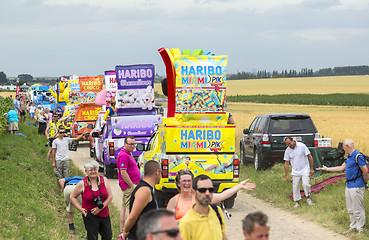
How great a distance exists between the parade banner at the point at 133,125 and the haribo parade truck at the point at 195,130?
399cm

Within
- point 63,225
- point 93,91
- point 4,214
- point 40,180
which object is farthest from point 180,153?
point 93,91

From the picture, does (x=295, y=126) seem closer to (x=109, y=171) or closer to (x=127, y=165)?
(x=109, y=171)

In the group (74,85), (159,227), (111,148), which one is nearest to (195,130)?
(111,148)

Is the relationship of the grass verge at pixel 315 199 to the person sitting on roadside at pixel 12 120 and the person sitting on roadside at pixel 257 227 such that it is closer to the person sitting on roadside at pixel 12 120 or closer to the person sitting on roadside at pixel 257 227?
the person sitting on roadside at pixel 257 227

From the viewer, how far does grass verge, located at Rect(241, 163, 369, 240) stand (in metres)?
12.4

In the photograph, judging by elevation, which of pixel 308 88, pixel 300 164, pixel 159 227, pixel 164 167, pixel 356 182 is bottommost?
pixel 308 88

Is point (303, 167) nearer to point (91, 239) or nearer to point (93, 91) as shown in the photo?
point (91, 239)

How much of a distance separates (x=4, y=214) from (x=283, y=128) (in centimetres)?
1061

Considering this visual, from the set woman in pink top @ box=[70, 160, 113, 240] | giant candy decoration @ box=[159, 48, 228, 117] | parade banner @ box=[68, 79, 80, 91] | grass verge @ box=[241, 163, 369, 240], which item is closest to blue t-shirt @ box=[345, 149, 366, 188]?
grass verge @ box=[241, 163, 369, 240]

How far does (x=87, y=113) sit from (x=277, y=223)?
20.2 m

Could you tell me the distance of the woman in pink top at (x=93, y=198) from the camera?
8.73 metres

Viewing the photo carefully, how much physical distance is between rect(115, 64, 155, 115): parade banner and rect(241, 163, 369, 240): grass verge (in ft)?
13.9

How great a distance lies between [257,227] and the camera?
4398mm

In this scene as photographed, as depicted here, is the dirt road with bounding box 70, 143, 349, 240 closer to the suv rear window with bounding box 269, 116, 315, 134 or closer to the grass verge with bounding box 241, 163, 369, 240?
the grass verge with bounding box 241, 163, 369, 240
